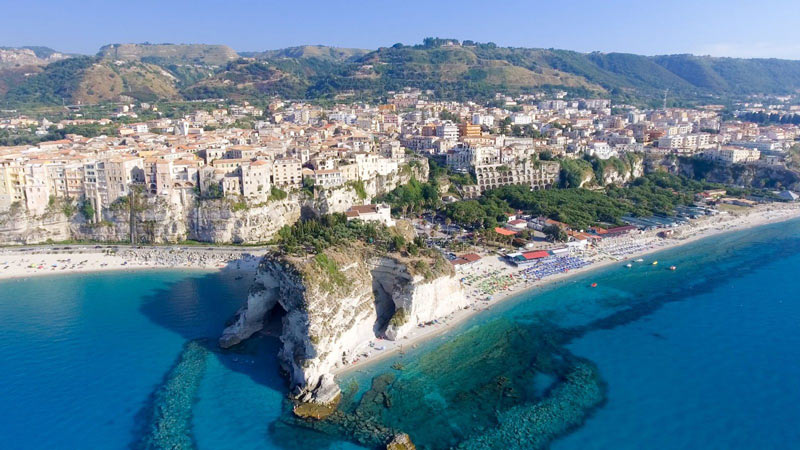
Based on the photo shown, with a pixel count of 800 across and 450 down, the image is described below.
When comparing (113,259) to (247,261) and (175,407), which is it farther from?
(175,407)

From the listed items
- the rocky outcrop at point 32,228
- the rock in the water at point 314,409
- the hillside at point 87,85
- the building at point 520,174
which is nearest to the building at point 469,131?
the building at point 520,174

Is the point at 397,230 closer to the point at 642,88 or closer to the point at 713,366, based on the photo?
the point at 713,366

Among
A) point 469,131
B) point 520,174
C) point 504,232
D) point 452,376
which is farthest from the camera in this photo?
A: point 469,131

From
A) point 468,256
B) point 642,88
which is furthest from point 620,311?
point 642,88

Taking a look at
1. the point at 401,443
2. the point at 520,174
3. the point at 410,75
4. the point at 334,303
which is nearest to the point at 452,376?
the point at 401,443

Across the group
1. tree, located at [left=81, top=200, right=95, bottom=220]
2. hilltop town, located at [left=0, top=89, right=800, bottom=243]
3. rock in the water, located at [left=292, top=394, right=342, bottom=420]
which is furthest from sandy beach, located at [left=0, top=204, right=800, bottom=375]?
rock in the water, located at [left=292, top=394, right=342, bottom=420]
